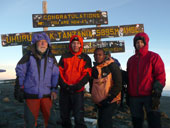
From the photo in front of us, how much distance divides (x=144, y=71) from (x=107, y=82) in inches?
31.0

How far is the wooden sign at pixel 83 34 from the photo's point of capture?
890cm

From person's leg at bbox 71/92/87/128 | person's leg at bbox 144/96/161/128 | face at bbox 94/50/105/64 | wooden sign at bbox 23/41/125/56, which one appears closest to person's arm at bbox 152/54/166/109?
person's leg at bbox 144/96/161/128

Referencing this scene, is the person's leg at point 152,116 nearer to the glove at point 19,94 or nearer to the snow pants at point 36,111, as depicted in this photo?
the snow pants at point 36,111

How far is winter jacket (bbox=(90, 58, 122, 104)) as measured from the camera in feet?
11.0

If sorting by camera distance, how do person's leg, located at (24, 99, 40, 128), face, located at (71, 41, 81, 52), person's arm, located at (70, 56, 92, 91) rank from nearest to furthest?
person's leg, located at (24, 99, 40, 128) → person's arm, located at (70, 56, 92, 91) → face, located at (71, 41, 81, 52)

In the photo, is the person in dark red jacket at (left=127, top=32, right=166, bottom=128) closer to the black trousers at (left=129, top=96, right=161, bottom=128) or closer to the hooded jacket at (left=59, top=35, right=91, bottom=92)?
the black trousers at (left=129, top=96, right=161, bottom=128)

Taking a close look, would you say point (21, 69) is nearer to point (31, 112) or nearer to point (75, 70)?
point (31, 112)

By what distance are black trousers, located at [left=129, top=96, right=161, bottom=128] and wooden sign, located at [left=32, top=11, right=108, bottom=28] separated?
6369 millimetres

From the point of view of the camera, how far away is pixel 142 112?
3.45 metres

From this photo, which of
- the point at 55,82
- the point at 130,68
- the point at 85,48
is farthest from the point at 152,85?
the point at 85,48

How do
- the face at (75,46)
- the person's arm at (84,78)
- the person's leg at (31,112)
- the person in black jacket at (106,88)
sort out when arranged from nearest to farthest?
the person's leg at (31,112), the person in black jacket at (106,88), the person's arm at (84,78), the face at (75,46)

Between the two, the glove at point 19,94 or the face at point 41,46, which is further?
the face at point 41,46

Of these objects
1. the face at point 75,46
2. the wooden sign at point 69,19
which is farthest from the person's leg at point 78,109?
the wooden sign at point 69,19

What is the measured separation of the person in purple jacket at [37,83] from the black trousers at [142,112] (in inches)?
65.6
